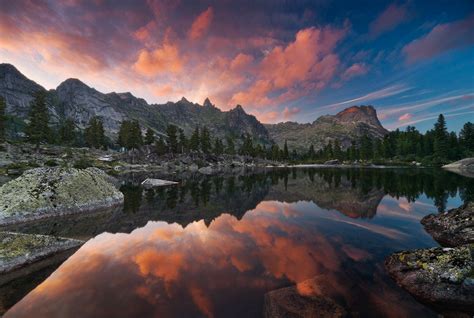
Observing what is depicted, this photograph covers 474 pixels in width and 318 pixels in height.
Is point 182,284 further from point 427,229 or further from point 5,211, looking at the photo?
point 427,229

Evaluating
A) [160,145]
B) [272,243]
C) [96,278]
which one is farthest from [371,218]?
[160,145]

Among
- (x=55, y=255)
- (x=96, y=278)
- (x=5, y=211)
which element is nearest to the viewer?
(x=96, y=278)

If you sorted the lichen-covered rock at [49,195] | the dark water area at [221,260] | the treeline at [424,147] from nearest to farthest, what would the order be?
the dark water area at [221,260], the lichen-covered rock at [49,195], the treeline at [424,147]

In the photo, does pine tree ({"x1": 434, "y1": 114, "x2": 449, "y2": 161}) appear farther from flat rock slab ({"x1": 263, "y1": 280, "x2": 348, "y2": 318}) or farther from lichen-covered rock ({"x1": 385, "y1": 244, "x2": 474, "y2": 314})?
flat rock slab ({"x1": 263, "y1": 280, "x2": 348, "y2": 318})

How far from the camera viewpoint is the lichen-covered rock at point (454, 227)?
53.3 ft

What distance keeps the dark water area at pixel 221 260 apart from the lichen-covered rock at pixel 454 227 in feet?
2.69

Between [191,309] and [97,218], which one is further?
[97,218]

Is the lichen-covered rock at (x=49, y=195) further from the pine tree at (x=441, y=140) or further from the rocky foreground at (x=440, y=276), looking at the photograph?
the pine tree at (x=441, y=140)

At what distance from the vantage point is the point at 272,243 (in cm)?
1772

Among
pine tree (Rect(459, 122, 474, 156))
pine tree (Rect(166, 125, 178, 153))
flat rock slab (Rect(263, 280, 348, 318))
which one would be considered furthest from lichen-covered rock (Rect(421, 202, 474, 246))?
pine tree (Rect(459, 122, 474, 156))

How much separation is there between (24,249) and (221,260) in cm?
1139

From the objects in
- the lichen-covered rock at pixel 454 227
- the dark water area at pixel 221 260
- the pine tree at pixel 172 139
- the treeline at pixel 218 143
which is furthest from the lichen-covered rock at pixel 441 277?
the pine tree at pixel 172 139

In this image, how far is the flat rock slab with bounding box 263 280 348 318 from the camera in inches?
350

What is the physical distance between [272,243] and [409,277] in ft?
28.3
